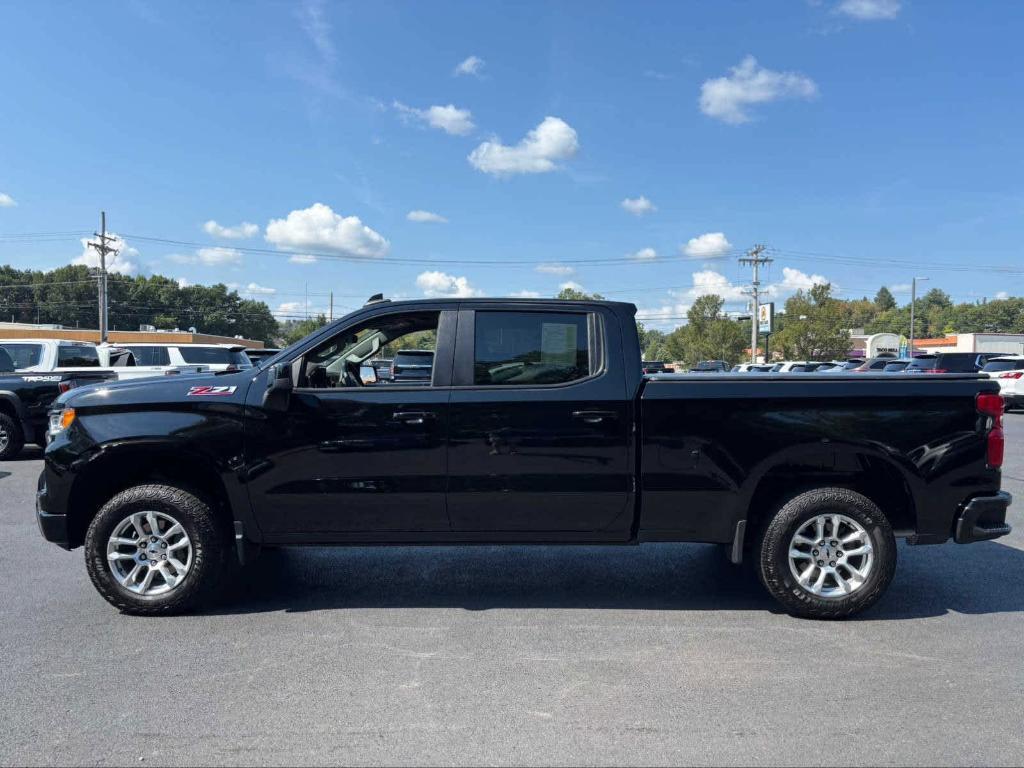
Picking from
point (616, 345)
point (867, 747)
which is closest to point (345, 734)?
point (867, 747)

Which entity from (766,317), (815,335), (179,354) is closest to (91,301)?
(766,317)

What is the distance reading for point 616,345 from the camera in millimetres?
4461

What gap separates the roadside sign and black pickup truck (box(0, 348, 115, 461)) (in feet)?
200

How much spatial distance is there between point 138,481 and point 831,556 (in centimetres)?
441

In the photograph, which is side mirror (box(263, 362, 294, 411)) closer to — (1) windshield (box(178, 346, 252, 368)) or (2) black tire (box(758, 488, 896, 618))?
(2) black tire (box(758, 488, 896, 618))

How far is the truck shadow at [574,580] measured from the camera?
15.4ft

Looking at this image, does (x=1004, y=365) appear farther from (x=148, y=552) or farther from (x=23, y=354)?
(x=23, y=354)

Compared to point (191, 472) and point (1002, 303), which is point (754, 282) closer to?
point (191, 472)

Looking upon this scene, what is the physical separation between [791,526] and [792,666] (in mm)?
901

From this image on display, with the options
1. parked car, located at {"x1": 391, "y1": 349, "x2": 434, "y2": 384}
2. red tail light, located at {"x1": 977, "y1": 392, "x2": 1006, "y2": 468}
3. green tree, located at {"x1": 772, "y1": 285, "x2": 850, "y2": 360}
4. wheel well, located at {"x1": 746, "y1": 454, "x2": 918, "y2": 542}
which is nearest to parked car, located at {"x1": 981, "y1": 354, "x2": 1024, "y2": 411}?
red tail light, located at {"x1": 977, "y1": 392, "x2": 1006, "y2": 468}

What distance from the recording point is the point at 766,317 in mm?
66375

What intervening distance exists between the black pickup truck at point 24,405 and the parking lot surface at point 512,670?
6.77 metres

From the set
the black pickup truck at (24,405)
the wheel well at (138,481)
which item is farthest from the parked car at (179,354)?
the wheel well at (138,481)

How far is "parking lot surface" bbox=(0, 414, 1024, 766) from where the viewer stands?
118 inches
